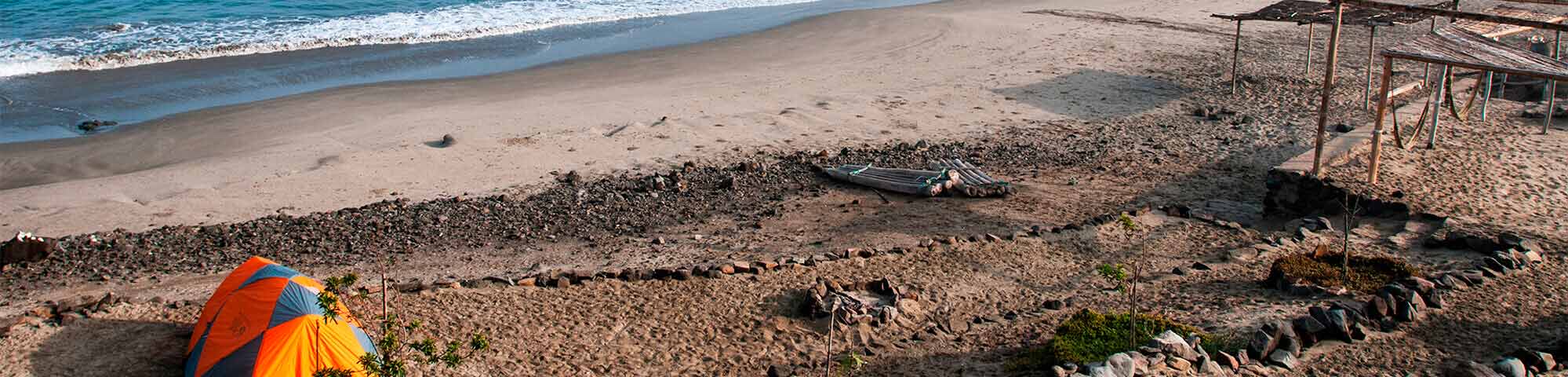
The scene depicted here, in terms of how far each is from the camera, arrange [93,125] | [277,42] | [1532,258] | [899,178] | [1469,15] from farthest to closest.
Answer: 1. [277,42]
2. [93,125]
3. [899,178]
4. [1469,15]
5. [1532,258]

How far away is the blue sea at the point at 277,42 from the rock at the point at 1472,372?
14.9 metres

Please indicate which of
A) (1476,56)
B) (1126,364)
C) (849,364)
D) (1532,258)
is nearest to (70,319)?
(849,364)

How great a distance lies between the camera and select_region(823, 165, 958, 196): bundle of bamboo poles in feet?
38.3

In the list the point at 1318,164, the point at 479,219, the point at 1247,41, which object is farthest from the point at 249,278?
the point at 1247,41

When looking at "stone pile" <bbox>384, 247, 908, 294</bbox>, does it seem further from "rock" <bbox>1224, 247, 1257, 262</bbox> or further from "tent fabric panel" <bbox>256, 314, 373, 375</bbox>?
"rock" <bbox>1224, 247, 1257, 262</bbox>

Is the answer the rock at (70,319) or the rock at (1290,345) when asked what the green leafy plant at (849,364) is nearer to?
the rock at (1290,345)

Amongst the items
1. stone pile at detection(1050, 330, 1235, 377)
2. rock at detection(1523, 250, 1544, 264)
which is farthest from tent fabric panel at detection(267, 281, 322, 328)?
rock at detection(1523, 250, 1544, 264)

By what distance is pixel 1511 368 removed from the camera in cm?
705

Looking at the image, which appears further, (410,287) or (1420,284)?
(410,287)

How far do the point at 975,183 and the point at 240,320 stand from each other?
701cm

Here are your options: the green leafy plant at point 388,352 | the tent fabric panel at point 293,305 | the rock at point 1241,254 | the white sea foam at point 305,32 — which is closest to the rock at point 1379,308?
the rock at point 1241,254

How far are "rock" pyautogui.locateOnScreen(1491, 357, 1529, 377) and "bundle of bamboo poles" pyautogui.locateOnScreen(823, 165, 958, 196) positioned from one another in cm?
543

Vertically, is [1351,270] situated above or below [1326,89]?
below

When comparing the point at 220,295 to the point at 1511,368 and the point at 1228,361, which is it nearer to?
the point at 1228,361
